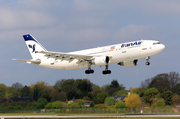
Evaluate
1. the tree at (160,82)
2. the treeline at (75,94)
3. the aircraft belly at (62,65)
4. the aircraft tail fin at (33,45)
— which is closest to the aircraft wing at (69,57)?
the aircraft belly at (62,65)

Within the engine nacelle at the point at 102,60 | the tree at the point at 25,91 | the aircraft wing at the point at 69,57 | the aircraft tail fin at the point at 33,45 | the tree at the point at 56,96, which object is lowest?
the tree at the point at 56,96

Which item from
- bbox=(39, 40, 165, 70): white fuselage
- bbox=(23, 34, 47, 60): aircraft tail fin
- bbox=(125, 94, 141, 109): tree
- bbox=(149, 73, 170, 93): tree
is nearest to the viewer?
bbox=(39, 40, 165, 70): white fuselage

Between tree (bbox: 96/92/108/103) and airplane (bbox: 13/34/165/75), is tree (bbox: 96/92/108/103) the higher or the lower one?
the lower one

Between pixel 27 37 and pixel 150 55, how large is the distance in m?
28.3

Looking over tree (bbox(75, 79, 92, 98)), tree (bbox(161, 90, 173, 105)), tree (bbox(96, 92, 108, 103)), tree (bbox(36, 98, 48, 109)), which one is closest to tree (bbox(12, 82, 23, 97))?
tree (bbox(36, 98, 48, 109))

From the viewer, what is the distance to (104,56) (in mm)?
47250

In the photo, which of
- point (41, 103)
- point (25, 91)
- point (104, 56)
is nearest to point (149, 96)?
point (41, 103)

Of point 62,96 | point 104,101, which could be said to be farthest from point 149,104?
point 62,96

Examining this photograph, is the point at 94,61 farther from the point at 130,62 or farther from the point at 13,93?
the point at 13,93

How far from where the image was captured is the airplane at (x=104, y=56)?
147 ft

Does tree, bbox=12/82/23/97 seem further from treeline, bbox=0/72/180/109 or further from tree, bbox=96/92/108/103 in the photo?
tree, bbox=96/92/108/103

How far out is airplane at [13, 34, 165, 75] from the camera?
44844 mm

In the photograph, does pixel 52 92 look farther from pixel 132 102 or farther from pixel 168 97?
pixel 168 97

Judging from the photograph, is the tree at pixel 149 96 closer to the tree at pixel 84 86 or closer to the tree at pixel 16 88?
the tree at pixel 84 86
